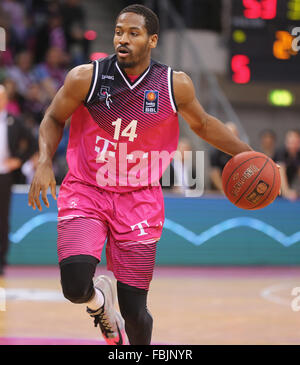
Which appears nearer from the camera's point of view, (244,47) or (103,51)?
(244,47)

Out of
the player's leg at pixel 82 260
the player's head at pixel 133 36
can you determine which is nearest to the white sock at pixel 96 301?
the player's leg at pixel 82 260

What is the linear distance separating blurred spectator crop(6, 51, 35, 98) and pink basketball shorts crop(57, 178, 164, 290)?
7.45 metres

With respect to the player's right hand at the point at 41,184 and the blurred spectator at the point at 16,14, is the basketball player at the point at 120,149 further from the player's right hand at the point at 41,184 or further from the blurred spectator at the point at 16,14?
the blurred spectator at the point at 16,14

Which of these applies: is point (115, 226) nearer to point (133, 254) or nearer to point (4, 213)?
point (133, 254)

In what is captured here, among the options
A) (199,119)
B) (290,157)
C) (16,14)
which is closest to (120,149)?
(199,119)

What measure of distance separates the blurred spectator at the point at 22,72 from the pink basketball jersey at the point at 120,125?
734cm

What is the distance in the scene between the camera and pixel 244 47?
424 inches

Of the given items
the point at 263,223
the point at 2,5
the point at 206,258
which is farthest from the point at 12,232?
the point at 2,5

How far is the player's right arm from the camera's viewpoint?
4195 mm

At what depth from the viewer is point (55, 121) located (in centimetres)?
448

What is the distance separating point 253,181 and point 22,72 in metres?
7.88

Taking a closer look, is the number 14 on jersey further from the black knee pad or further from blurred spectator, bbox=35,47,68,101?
blurred spectator, bbox=35,47,68,101

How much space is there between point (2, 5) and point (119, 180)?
942cm
